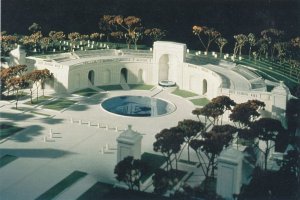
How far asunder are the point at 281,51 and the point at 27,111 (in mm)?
51813

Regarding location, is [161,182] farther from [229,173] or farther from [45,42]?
[45,42]

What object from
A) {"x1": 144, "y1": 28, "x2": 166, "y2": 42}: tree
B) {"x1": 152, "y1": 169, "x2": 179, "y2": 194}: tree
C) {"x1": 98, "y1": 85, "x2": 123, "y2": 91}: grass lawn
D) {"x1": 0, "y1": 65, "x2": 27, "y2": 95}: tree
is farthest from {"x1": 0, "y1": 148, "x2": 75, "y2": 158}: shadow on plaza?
{"x1": 144, "y1": 28, "x2": 166, "y2": 42}: tree

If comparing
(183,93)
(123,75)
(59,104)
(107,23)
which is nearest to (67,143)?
(59,104)

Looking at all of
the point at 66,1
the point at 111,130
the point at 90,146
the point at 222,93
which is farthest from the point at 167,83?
the point at 66,1

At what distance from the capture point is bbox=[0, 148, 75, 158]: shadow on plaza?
5805cm

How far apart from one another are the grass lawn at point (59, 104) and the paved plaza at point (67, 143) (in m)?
1.15

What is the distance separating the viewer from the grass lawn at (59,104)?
7706 centimetres

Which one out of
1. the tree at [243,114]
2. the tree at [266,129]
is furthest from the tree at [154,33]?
the tree at [266,129]

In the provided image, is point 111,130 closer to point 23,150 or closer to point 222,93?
point 23,150

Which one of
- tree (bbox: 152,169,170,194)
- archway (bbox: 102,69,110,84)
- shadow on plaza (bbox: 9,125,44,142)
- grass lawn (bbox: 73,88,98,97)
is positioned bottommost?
shadow on plaza (bbox: 9,125,44,142)

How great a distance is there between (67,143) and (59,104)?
57.9 ft

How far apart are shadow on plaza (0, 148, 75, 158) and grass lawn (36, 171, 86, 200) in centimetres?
576

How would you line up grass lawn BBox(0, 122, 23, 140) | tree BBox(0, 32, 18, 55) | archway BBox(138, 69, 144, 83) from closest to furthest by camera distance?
grass lawn BBox(0, 122, 23, 140) < archway BBox(138, 69, 144, 83) < tree BBox(0, 32, 18, 55)

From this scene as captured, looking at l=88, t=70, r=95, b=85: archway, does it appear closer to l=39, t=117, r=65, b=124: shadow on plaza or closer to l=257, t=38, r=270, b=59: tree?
l=39, t=117, r=65, b=124: shadow on plaza
